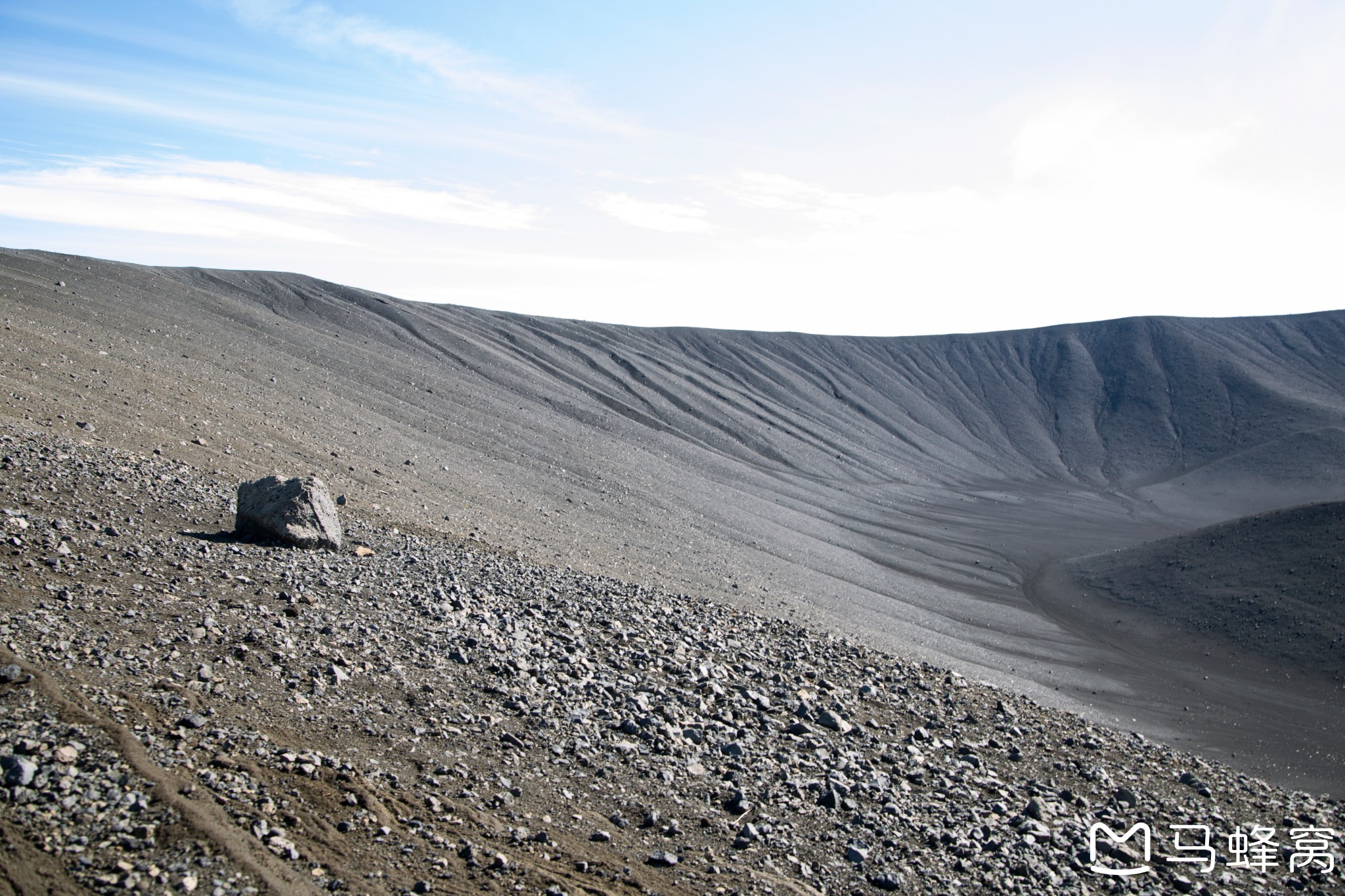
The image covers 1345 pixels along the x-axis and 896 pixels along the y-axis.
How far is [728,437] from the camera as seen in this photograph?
49.8m

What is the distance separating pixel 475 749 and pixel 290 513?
562cm


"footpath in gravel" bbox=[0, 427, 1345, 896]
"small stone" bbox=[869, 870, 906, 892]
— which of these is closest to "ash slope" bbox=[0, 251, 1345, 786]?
"footpath in gravel" bbox=[0, 427, 1345, 896]

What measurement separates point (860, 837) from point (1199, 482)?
67.3 meters

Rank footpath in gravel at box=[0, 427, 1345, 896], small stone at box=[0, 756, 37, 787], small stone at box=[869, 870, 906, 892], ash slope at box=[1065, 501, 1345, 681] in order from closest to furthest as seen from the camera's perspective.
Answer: small stone at box=[0, 756, 37, 787] < footpath in gravel at box=[0, 427, 1345, 896] < small stone at box=[869, 870, 906, 892] < ash slope at box=[1065, 501, 1345, 681]

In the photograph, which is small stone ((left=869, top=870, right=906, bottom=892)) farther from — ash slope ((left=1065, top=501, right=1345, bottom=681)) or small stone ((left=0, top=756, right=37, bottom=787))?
ash slope ((left=1065, top=501, right=1345, bottom=681))

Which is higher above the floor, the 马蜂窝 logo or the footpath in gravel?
the footpath in gravel

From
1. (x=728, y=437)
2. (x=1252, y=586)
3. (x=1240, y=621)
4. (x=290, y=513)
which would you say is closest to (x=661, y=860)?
(x=290, y=513)

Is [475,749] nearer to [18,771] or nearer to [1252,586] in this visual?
[18,771]

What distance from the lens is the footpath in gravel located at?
5.58 m

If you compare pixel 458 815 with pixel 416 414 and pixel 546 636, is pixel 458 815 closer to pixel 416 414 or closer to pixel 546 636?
A: pixel 546 636

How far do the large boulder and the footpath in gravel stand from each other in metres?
0.33

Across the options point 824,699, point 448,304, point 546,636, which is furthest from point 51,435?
point 448,304

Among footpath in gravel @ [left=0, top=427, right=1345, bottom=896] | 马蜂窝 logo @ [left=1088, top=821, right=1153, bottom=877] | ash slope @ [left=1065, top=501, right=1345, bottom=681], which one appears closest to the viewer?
footpath in gravel @ [left=0, top=427, right=1345, bottom=896]

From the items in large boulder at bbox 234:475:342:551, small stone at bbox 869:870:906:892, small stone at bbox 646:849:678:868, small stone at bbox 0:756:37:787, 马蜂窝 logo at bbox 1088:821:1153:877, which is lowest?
马蜂窝 logo at bbox 1088:821:1153:877
